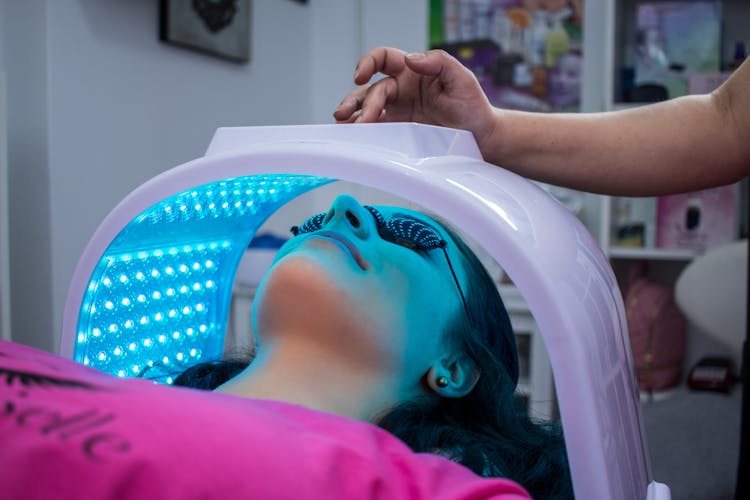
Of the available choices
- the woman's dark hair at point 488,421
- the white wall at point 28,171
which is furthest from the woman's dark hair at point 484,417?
the white wall at point 28,171

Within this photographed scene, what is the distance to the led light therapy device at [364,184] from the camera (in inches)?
20.6

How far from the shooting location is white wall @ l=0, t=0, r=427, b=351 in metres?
1.88

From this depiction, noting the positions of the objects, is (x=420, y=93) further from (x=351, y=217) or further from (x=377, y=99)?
(x=351, y=217)

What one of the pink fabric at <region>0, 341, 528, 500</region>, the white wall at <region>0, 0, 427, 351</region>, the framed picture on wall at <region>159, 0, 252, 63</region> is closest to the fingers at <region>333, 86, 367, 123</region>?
the pink fabric at <region>0, 341, 528, 500</region>

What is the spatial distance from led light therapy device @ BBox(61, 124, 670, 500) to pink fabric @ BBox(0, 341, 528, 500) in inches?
4.9

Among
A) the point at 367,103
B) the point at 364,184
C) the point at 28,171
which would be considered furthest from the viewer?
the point at 28,171

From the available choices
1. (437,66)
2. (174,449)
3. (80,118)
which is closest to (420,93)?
(437,66)

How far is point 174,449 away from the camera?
0.39 m

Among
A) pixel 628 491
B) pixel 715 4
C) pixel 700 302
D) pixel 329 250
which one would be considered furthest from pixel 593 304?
pixel 715 4

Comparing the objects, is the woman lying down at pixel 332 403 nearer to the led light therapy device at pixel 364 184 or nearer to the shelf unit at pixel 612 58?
the led light therapy device at pixel 364 184

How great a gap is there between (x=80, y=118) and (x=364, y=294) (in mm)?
1518

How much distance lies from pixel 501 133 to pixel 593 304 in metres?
0.43

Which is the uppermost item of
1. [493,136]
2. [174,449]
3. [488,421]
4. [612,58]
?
[612,58]

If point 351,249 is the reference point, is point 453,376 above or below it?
below
